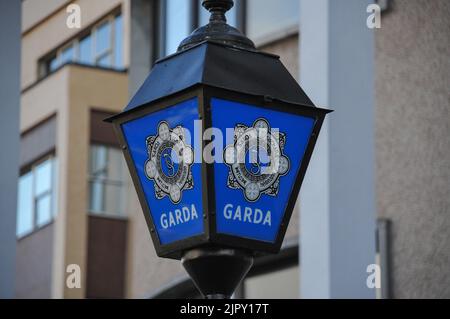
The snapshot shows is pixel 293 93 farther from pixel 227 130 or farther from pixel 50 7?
pixel 50 7

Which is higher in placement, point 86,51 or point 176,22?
point 86,51

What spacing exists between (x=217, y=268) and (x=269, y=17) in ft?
36.5

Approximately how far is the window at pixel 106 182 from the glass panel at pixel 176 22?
7.39 m

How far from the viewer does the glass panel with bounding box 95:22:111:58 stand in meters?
27.8

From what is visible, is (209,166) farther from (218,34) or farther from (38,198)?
(38,198)

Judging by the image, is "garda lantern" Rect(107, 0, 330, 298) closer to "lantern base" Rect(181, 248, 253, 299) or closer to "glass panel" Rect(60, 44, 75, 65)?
"lantern base" Rect(181, 248, 253, 299)

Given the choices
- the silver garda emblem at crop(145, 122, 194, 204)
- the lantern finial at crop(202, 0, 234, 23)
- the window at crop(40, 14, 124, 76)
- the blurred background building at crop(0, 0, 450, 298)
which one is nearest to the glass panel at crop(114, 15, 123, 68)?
the window at crop(40, 14, 124, 76)

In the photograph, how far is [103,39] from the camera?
28.1 metres

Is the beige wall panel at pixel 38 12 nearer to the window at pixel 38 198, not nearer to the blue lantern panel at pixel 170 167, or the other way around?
the window at pixel 38 198

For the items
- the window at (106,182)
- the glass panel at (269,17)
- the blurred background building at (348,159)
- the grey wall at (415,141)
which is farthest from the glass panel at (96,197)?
the grey wall at (415,141)

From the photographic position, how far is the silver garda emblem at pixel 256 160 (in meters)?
5.70

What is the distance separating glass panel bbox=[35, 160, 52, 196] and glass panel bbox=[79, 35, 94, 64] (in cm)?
248

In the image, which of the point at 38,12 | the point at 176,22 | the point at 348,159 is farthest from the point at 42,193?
the point at 348,159
